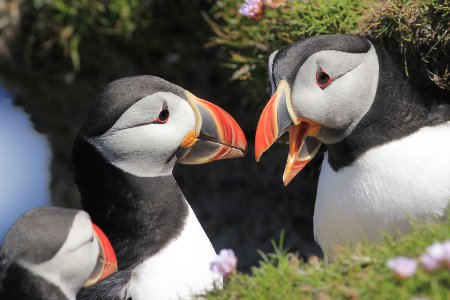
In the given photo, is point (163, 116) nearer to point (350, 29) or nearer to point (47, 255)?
point (47, 255)

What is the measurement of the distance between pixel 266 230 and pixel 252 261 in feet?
0.92

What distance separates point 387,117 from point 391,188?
0.41 metres

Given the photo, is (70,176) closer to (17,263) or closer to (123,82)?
(123,82)

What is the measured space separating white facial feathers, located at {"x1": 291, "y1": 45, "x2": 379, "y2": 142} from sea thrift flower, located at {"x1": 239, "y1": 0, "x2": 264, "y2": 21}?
1.17 metres

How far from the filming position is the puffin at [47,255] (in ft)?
15.0

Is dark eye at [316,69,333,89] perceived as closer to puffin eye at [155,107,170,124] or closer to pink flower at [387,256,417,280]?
puffin eye at [155,107,170,124]

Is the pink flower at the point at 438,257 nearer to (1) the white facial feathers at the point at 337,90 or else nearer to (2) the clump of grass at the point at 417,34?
(1) the white facial feathers at the point at 337,90

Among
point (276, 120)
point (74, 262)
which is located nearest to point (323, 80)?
point (276, 120)

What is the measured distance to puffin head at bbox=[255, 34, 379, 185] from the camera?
17.6 feet

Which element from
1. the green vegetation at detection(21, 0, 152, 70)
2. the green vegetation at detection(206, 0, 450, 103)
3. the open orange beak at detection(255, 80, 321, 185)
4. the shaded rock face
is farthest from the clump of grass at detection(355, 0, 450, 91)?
the green vegetation at detection(21, 0, 152, 70)

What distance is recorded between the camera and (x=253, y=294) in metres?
4.47

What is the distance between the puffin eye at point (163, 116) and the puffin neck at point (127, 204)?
0.32 metres

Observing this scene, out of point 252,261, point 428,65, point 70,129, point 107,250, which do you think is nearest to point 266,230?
point 252,261

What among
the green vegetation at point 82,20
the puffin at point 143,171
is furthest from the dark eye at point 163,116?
the green vegetation at point 82,20
